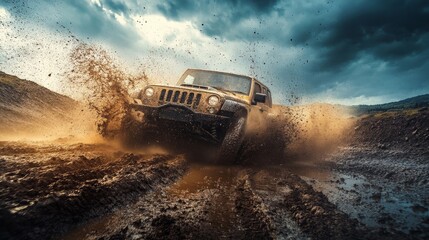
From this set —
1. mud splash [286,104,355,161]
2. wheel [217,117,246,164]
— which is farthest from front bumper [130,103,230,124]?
mud splash [286,104,355,161]

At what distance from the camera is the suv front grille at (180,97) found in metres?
6.05

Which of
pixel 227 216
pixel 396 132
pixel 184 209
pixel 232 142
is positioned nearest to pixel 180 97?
pixel 232 142

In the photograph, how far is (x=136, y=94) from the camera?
6.55m

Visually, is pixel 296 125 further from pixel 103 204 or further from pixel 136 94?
pixel 103 204

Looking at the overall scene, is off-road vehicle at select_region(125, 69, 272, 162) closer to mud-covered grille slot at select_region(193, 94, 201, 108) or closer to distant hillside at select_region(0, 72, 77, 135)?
mud-covered grille slot at select_region(193, 94, 201, 108)

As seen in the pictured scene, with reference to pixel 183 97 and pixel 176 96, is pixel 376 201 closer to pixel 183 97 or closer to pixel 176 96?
pixel 183 97

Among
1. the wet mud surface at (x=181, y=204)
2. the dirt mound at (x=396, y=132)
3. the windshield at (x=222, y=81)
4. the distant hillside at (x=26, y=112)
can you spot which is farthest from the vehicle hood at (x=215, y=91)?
the dirt mound at (x=396, y=132)

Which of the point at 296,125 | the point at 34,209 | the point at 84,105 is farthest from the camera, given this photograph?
the point at 296,125

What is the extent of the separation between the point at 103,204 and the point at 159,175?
1.36 metres

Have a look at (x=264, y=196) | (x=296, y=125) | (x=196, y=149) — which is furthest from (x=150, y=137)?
(x=296, y=125)

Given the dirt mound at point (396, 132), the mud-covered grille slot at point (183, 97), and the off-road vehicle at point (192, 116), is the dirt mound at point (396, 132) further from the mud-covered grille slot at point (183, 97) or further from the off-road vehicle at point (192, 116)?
the mud-covered grille slot at point (183, 97)

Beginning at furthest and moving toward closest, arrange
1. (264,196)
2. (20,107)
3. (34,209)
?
(20,107) < (264,196) < (34,209)

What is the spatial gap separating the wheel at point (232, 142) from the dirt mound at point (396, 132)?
525 cm

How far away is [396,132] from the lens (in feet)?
32.2
